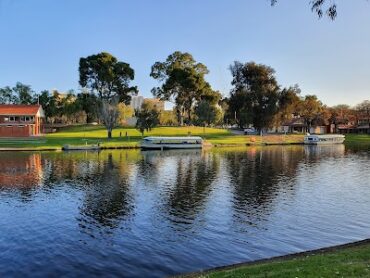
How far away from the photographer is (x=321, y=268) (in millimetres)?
14062

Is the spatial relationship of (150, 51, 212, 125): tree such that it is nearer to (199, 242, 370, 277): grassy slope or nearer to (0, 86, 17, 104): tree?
(0, 86, 17, 104): tree

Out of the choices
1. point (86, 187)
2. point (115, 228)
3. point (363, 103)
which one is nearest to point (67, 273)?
point (115, 228)

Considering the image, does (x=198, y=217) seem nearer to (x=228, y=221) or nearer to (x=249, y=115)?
(x=228, y=221)

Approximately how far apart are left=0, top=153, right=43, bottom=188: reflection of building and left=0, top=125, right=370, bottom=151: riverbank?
2348cm

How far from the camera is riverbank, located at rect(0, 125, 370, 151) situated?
90.8 metres

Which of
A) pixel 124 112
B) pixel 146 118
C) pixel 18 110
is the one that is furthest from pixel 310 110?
pixel 18 110

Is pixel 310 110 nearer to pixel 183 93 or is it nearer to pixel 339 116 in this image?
pixel 339 116

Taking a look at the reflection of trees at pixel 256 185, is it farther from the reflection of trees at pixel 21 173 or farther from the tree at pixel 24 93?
the tree at pixel 24 93

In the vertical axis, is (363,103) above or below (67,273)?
above

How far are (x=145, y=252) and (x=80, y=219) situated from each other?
8548 mm

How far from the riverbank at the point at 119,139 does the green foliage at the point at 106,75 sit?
11170 millimetres

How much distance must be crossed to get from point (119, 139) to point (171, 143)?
49.1 feet

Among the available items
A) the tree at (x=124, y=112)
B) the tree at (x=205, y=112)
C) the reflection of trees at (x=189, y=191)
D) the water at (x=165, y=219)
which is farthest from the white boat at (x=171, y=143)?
the tree at (x=124, y=112)

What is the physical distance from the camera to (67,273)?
1778 cm
